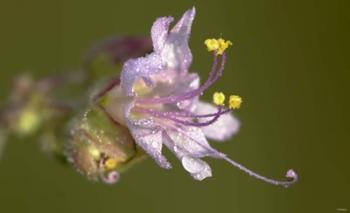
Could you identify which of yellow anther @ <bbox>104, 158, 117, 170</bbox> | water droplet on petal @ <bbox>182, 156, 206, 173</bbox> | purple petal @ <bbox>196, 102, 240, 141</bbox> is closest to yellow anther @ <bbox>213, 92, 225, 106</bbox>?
purple petal @ <bbox>196, 102, 240, 141</bbox>

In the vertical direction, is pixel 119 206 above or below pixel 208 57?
below

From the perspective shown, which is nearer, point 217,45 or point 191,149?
point 191,149

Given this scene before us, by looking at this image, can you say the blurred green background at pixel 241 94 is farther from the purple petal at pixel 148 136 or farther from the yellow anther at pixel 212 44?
the purple petal at pixel 148 136

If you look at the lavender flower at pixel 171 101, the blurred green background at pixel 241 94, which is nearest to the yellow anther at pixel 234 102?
the lavender flower at pixel 171 101

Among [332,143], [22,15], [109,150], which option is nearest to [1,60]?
[22,15]

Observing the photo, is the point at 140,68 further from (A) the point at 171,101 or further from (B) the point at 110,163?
(B) the point at 110,163

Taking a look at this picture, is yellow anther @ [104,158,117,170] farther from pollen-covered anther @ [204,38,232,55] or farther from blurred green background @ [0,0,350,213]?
blurred green background @ [0,0,350,213]

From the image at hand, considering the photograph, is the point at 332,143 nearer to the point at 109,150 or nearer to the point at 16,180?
the point at 16,180

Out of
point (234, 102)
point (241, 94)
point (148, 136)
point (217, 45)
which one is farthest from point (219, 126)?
point (241, 94)
